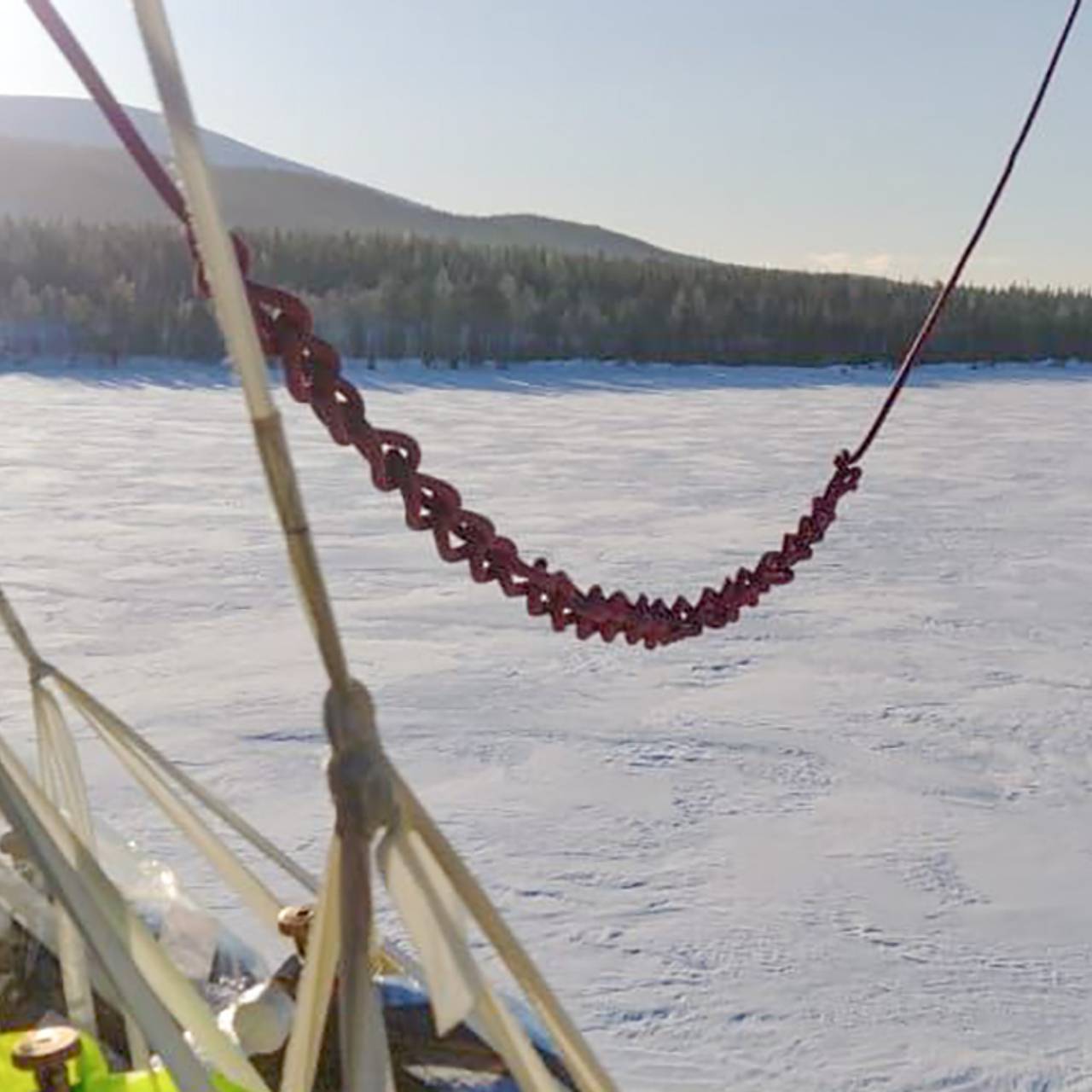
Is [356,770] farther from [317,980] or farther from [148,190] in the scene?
[148,190]

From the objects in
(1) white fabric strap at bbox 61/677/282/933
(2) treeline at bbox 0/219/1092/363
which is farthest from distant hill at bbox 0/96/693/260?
(1) white fabric strap at bbox 61/677/282/933

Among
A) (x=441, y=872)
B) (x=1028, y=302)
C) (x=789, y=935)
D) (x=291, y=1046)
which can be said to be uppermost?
(x=1028, y=302)

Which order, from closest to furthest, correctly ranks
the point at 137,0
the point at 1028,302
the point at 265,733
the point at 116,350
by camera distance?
the point at 137,0
the point at 265,733
the point at 116,350
the point at 1028,302

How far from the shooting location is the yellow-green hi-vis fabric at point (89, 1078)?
1098mm

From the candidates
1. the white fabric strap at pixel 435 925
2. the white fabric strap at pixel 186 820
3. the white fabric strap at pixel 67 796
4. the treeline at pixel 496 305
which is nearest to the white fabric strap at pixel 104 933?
the white fabric strap at pixel 435 925

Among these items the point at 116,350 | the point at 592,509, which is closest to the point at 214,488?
the point at 592,509

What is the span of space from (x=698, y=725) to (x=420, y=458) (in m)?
2.46

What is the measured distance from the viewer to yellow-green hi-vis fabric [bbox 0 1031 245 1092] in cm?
110

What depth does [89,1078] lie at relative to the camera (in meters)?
1.11

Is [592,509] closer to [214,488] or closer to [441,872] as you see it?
[214,488]

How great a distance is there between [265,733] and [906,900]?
155 centimetres

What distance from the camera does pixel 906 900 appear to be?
2568 mm

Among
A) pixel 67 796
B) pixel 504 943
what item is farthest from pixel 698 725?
pixel 504 943

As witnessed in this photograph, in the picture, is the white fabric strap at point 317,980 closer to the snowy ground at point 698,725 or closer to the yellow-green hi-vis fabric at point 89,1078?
the yellow-green hi-vis fabric at point 89,1078
